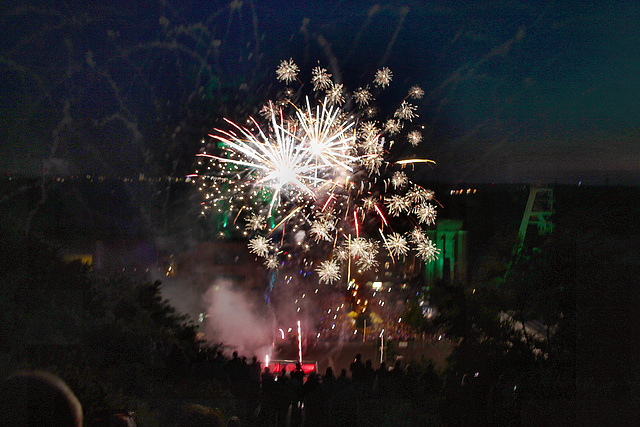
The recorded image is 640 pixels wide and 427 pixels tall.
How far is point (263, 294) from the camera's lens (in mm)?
2131

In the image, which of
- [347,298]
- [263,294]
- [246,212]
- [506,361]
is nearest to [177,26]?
[246,212]

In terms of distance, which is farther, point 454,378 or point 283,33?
point 283,33

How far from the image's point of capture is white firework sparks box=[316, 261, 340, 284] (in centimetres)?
214

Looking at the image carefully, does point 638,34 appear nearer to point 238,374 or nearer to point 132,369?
point 238,374

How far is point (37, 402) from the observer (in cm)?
207

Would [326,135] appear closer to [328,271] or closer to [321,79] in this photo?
[321,79]

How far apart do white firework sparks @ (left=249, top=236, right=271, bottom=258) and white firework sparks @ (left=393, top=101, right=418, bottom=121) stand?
48.6 inches

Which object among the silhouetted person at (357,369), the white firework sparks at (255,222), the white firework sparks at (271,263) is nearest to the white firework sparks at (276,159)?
the white firework sparks at (255,222)

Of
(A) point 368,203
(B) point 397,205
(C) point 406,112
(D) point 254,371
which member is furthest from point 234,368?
(C) point 406,112

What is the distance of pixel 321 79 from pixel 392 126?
1.90 feet

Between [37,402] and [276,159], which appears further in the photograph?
[276,159]

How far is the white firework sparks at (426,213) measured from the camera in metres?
2.13

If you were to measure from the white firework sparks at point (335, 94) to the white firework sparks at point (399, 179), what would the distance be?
62 centimetres

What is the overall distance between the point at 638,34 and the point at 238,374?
356cm
